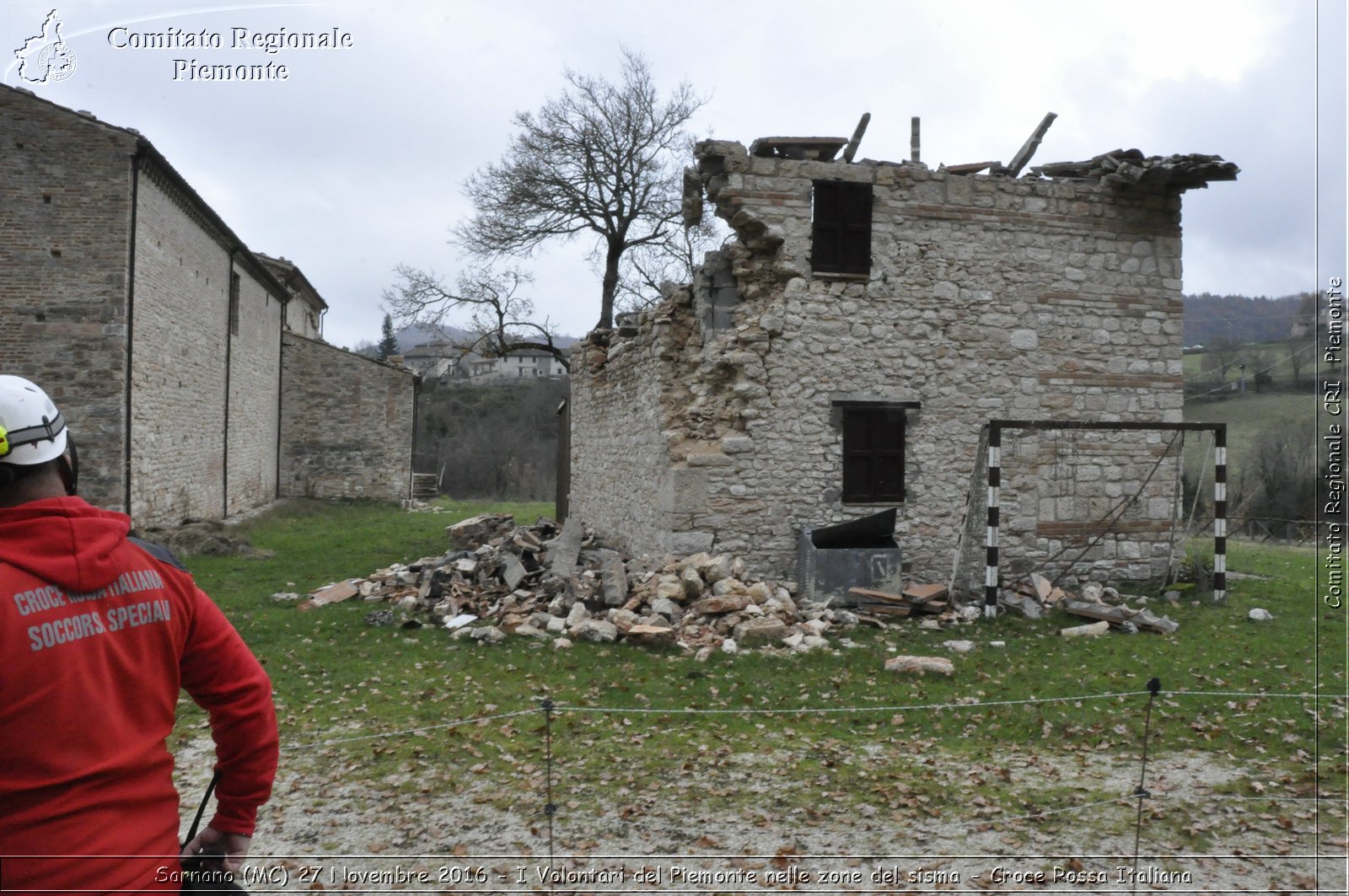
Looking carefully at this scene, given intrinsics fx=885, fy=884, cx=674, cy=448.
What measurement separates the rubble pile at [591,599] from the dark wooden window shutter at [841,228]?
4.05 m

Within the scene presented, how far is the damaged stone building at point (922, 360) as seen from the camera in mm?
11195

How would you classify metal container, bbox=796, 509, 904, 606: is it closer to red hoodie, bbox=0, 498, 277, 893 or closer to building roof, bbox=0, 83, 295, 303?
red hoodie, bbox=0, 498, 277, 893

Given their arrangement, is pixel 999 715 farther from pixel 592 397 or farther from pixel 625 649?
pixel 592 397

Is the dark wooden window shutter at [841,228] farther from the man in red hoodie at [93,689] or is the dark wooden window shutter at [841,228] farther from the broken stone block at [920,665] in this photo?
the man in red hoodie at [93,689]

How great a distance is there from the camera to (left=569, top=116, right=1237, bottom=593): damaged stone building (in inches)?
441

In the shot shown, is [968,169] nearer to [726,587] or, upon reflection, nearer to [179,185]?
[726,587]

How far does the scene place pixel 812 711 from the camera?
278 inches

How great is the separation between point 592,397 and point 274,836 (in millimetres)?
11792

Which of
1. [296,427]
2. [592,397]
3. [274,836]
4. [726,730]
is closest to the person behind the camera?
[274,836]

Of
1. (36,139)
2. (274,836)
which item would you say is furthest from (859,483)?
(36,139)

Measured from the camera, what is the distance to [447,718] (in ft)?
22.8

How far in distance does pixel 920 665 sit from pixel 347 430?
25.8m

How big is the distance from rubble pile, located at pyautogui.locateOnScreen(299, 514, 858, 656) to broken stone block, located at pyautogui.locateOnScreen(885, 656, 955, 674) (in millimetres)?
968

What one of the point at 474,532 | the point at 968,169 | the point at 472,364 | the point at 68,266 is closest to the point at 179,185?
the point at 68,266
